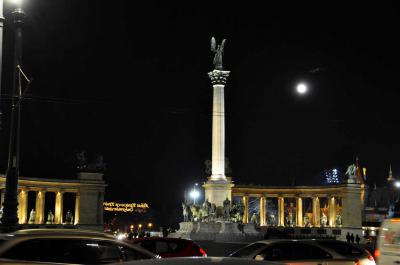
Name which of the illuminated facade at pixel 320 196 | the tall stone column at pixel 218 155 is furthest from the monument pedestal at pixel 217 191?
the illuminated facade at pixel 320 196

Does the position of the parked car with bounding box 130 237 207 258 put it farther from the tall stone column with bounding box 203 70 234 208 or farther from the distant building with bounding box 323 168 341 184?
the distant building with bounding box 323 168 341 184

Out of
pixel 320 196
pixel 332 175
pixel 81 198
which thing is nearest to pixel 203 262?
pixel 81 198

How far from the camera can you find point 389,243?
16.1 meters

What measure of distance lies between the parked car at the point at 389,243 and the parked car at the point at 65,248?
713cm

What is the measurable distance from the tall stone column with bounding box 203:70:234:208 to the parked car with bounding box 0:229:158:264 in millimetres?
47766

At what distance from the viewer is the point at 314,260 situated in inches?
738

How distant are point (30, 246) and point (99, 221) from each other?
70.6 metres

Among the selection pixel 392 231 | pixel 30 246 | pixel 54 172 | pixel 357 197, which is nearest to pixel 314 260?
pixel 392 231

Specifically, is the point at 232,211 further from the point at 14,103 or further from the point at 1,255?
the point at 1,255

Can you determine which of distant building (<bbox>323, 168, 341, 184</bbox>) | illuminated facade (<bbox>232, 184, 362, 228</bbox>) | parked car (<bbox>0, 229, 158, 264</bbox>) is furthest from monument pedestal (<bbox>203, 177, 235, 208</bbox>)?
distant building (<bbox>323, 168, 341, 184</bbox>)

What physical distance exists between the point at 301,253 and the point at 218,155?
42292 mm

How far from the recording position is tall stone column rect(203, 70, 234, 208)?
5972cm

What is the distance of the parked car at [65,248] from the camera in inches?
446

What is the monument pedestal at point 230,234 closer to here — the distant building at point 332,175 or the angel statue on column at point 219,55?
the angel statue on column at point 219,55
